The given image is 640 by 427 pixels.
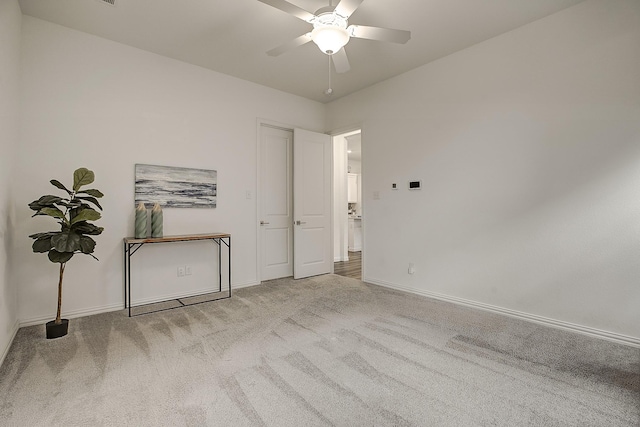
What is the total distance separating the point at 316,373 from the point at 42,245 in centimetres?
236

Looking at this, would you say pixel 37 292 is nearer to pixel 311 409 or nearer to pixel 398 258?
pixel 311 409

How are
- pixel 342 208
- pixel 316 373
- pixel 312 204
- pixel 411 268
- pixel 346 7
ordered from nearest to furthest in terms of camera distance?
pixel 316 373
pixel 346 7
pixel 411 268
pixel 312 204
pixel 342 208

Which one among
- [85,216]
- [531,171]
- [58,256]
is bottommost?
[58,256]

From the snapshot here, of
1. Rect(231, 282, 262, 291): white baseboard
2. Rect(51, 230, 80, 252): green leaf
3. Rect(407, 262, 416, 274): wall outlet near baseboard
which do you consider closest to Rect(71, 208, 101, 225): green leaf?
Rect(51, 230, 80, 252): green leaf

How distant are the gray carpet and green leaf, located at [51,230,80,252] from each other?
2.54ft

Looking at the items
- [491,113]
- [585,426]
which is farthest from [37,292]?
[491,113]

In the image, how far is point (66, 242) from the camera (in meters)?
2.39

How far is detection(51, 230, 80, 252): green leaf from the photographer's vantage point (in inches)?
92.4

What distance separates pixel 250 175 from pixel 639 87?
401 centimetres

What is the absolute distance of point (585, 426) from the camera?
1.51 m

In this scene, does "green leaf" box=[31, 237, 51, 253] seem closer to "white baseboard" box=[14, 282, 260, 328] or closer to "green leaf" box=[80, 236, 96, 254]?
"green leaf" box=[80, 236, 96, 254]

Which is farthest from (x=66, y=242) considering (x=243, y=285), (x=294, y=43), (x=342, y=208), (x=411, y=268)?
(x=342, y=208)

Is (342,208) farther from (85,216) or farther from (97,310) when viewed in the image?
(85,216)

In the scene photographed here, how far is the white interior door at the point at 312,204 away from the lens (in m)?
4.60
